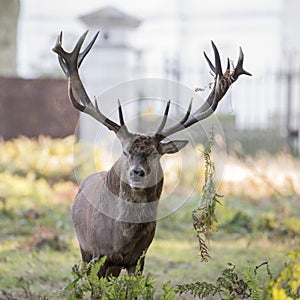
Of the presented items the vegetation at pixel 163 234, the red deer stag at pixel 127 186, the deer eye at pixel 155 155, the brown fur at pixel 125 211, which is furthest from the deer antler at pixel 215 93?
the vegetation at pixel 163 234

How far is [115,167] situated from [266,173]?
9272mm

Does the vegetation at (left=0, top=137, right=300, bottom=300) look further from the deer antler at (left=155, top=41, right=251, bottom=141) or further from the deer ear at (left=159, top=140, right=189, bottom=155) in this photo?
the deer antler at (left=155, top=41, right=251, bottom=141)

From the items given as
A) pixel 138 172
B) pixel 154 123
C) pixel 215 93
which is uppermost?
pixel 215 93

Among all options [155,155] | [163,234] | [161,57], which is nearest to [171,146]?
[155,155]

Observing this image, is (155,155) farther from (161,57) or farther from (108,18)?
(161,57)

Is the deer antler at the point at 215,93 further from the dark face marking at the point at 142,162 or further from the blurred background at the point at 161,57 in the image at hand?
the blurred background at the point at 161,57

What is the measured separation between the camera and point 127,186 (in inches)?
258

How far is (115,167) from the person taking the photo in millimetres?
6695

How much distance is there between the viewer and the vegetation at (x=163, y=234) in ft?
22.4

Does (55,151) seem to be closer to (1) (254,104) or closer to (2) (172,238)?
(2) (172,238)

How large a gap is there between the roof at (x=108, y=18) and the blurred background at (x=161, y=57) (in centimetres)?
2

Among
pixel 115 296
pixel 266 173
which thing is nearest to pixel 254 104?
pixel 266 173

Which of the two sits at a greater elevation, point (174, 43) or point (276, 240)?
point (174, 43)

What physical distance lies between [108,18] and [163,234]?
10.3 m
